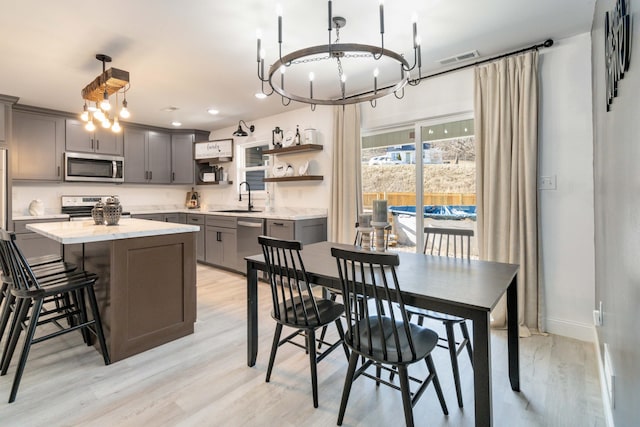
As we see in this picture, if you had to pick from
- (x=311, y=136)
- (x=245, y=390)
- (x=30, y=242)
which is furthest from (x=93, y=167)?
(x=245, y=390)

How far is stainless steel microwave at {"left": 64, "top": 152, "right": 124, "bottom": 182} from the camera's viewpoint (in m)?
4.76

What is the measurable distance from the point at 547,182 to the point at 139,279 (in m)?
3.31

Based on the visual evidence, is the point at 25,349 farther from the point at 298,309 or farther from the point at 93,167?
the point at 93,167

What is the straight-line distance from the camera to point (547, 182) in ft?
8.84

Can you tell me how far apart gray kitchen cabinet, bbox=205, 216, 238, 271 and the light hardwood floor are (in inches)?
84.3

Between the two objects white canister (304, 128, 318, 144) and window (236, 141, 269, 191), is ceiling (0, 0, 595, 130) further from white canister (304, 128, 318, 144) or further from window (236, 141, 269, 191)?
window (236, 141, 269, 191)

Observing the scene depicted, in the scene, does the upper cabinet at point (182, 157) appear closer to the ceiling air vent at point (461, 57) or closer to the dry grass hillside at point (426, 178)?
the dry grass hillside at point (426, 178)

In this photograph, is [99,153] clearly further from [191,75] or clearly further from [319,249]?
[319,249]

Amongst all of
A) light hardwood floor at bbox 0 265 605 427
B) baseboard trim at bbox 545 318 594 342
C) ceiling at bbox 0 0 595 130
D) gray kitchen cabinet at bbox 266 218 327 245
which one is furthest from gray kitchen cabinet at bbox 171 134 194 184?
baseboard trim at bbox 545 318 594 342

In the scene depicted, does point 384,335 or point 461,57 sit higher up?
point 461,57

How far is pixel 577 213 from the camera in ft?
8.48

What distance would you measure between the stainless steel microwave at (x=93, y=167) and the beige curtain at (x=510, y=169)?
17.1 ft

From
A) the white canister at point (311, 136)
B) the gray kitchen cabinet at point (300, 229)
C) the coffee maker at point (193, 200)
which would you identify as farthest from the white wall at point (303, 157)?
the coffee maker at point (193, 200)

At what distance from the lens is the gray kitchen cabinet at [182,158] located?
19.4 ft
